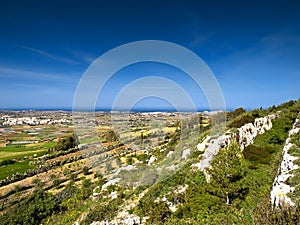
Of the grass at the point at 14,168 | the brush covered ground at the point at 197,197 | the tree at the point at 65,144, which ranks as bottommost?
the grass at the point at 14,168

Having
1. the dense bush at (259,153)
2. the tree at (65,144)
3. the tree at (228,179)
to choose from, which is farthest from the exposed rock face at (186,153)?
the tree at (65,144)

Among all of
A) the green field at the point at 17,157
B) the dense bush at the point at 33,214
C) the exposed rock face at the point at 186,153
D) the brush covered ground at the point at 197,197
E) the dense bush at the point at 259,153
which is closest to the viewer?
the brush covered ground at the point at 197,197

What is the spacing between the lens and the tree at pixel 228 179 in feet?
28.3

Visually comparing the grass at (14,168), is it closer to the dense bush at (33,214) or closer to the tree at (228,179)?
the dense bush at (33,214)

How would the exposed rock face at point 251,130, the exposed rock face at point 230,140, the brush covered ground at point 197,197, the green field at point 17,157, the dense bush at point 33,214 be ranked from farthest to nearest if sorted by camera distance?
the green field at point 17,157, the exposed rock face at point 251,130, the dense bush at point 33,214, the exposed rock face at point 230,140, the brush covered ground at point 197,197

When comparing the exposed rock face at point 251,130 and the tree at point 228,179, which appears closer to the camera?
the tree at point 228,179

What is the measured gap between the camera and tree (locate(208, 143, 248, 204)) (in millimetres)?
8625

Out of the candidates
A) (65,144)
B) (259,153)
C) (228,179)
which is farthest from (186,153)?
(65,144)

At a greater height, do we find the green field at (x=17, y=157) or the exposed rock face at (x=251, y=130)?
the exposed rock face at (x=251, y=130)

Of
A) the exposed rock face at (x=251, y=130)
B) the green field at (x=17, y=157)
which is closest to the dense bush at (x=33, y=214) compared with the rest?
the exposed rock face at (x=251, y=130)

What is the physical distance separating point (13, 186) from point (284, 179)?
30.8m

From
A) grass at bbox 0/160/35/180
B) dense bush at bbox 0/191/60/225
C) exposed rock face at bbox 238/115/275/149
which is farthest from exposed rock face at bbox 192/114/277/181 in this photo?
grass at bbox 0/160/35/180

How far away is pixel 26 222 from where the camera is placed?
14.3m

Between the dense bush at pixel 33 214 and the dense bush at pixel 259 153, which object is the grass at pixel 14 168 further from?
the dense bush at pixel 259 153
